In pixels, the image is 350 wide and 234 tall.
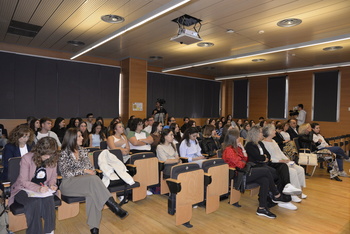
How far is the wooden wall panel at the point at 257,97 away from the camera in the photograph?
12.2 m

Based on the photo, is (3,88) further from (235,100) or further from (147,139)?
(235,100)

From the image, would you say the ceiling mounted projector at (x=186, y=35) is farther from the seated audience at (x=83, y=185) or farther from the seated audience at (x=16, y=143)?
the seated audience at (x=16, y=143)

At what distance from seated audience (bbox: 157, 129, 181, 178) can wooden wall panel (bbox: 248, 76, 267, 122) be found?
8.97m

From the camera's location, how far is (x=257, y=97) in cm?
1245

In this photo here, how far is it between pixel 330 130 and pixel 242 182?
8302 mm

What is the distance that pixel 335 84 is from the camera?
9938mm

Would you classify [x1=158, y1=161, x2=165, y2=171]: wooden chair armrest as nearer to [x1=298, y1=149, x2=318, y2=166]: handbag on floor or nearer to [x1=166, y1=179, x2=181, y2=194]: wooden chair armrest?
[x1=166, y1=179, x2=181, y2=194]: wooden chair armrest

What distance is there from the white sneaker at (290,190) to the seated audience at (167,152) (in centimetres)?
180

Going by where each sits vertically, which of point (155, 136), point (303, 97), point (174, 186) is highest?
point (303, 97)

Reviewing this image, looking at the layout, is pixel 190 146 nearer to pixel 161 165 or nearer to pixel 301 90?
pixel 161 165

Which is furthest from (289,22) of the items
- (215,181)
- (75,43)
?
(75,43)

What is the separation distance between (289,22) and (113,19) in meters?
3.80

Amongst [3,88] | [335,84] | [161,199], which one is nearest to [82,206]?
[161,199]

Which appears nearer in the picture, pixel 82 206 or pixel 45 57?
pixel 82 206
